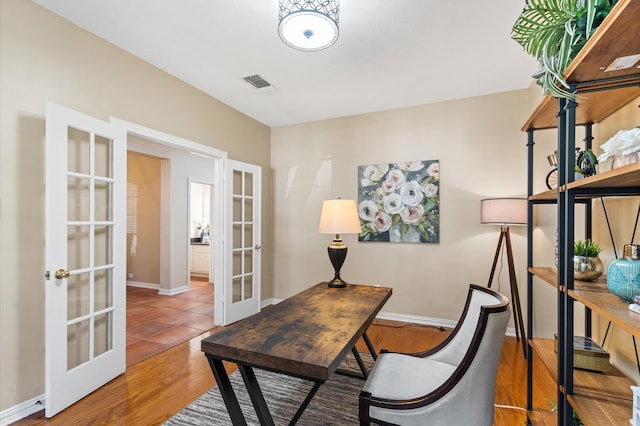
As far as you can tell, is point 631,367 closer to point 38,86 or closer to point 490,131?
point 490,131

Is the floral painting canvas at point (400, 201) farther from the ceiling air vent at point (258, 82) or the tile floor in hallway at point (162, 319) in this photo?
the tile floor in hallway at point (162, 319)

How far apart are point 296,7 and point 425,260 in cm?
302

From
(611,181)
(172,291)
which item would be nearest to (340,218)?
(611,181)

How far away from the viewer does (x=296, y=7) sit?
1807mm

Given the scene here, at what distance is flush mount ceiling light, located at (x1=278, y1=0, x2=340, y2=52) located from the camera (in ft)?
5.85

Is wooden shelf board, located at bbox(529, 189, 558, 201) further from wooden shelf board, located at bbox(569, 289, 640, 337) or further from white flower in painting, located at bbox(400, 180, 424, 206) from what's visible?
white flower in painting, located at bbox(400, 180, 424, 206)

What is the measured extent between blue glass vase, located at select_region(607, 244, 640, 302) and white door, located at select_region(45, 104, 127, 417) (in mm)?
2991

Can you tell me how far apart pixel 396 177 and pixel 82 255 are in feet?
10.9

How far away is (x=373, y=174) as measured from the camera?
3992 millimetres

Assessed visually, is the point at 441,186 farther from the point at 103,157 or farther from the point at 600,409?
the point at 103,157

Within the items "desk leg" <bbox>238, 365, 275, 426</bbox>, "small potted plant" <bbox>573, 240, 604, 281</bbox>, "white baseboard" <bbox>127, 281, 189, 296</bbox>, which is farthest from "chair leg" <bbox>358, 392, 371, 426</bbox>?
"white baseboard" <bbox>127, 281, 189, 296</bbox>

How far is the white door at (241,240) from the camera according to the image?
146 inches

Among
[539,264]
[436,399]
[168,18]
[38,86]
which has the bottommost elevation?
[436,399]

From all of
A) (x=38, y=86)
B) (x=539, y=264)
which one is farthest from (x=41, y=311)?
(x=539, y=264)
